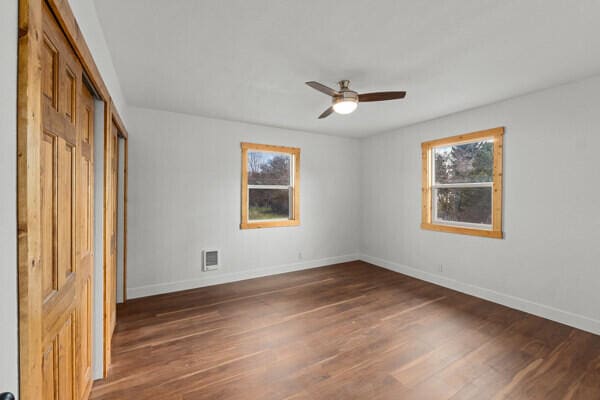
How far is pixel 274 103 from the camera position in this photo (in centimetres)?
376

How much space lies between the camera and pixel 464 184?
13.8 ft

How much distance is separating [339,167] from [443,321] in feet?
11.1

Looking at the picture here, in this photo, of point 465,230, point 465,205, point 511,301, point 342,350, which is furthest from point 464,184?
point 342,350

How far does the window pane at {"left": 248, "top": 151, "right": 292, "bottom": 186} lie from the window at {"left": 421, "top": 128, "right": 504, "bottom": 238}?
92.6 inches

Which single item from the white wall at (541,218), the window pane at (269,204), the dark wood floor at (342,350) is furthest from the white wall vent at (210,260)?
the white wall at (541,218)

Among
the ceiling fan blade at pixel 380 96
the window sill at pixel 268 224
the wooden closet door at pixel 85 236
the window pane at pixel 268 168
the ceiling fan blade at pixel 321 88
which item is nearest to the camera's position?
the wooden closet door at pixel 85 236

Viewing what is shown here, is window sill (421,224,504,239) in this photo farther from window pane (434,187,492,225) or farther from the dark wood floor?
the dark wood floor

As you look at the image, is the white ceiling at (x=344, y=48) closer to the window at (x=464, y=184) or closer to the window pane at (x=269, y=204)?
the window at (x=464, y=184)

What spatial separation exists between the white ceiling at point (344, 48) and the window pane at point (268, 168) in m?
1.28

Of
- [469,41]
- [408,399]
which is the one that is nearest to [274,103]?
[469,41]

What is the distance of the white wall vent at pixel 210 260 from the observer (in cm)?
437

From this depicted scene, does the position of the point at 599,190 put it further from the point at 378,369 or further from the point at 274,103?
the point at 274,103

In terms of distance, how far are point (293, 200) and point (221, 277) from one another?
71.1 inches

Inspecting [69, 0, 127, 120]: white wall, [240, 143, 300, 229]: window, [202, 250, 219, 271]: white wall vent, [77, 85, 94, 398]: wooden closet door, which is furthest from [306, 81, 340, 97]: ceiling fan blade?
[202, 250, 219, 271]: white wall vent
